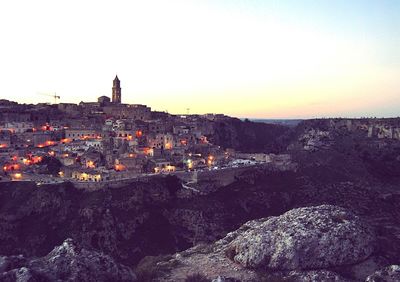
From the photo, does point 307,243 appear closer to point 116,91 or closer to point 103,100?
point 103,100

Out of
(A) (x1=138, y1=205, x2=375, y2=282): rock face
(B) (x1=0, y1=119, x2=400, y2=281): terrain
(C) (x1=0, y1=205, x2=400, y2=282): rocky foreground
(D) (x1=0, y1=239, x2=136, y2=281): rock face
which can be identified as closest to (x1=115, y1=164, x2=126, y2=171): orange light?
(B) (x1=0, y1=119, x2=400, y2=281): terrain

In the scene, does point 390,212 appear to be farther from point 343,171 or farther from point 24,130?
point 24,130

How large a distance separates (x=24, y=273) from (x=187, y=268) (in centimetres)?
701

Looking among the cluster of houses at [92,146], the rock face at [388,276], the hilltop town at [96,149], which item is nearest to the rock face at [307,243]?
the rock face at [388,276]

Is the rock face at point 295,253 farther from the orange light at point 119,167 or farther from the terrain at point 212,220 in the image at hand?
the orange light at point 119,167

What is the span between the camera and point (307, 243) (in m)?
16.0

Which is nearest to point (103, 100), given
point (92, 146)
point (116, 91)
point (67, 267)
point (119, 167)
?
point (116, 91)

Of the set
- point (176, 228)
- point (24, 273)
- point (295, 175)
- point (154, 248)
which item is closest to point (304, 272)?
point (24, 273)

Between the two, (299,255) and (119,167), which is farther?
(119,167)

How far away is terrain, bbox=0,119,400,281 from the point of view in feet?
52.5

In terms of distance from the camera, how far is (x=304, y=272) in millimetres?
15383

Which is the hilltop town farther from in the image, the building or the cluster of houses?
the building

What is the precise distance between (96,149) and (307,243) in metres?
54.9

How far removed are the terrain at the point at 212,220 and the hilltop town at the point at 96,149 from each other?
3357 mm
